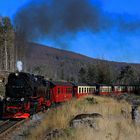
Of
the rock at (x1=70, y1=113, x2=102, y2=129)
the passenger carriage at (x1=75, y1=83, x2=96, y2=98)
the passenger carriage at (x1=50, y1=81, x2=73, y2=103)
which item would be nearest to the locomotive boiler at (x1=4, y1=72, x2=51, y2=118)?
the passenger carriage at (x1=50, y1=81, x2=73, y2=103)

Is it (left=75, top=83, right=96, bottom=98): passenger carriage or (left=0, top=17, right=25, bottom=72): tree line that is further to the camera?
(left=0, top=17, right=25, bottom=72): tree line

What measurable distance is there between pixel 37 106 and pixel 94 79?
84.4m

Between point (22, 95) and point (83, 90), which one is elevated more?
point (83, 90)

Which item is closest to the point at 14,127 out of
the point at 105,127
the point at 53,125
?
the point at 53,125

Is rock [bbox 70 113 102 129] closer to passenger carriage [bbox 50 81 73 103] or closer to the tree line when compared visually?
passenger carriage [bbox 50 81 73 103]

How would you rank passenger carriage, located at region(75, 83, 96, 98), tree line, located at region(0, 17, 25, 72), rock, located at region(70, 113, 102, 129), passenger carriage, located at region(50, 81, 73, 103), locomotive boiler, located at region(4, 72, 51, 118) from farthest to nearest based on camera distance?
tree line, located at region(0, 17, 25, 72) → passenger carriage, located at region(75, 83, 96, 98) → passenger carriage, located at region(50, 81, 73, 103) → locomotive boiler, located at region(4, 72, 51, 118) → rock, located at region(70, 113, 102, 129)

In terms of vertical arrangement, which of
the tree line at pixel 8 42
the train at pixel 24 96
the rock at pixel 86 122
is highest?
the tree line at pixel 8 42

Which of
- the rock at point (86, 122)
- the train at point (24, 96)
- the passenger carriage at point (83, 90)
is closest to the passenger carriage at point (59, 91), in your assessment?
the train at point (24, 96)

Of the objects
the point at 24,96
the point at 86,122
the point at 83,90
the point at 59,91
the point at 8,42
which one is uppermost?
the point at 8,42

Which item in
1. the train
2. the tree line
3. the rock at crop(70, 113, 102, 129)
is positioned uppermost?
the tree line

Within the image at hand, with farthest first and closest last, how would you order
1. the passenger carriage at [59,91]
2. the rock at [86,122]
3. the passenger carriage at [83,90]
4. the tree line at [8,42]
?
1. the tree line at [8,42]
2. the passenger carriage at [83,90]
3. the passenger carriage at [59,91]
4. the rock at [86,122]

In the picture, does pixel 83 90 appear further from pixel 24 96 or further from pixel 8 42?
pixel 8 42

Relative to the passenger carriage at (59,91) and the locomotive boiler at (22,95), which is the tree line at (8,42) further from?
the locomotive boiler at (22,95)

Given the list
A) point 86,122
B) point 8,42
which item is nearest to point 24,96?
point 86,122
